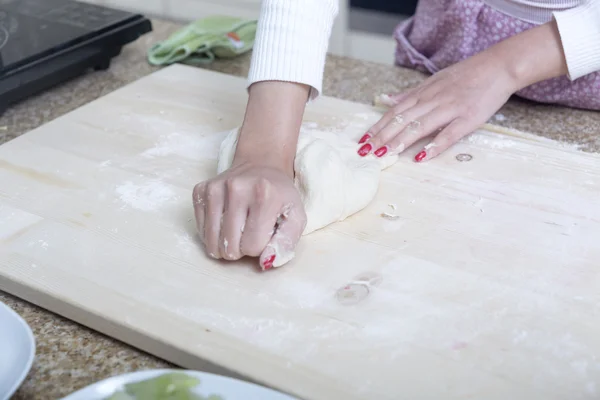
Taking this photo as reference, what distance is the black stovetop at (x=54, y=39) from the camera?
1.18 meters

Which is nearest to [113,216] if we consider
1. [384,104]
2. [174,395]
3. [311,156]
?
[311,156]

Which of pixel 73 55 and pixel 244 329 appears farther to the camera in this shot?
pixel 73 55

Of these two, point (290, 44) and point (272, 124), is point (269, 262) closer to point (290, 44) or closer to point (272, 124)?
point (272, 124)

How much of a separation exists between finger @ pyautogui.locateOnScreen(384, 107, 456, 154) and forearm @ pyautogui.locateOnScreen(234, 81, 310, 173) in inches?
6.7

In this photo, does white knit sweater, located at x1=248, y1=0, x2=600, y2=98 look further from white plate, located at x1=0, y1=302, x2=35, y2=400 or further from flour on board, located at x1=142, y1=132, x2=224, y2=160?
white plate, located at x1=0, y1=302, x2=35, y2=400

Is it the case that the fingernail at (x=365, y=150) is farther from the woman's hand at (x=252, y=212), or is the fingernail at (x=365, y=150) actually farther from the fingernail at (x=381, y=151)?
the woman's hand at (x=252, y=212)

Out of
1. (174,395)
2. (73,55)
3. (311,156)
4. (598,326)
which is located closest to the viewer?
(174,395)

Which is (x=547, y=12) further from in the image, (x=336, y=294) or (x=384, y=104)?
(x=336, y=294)

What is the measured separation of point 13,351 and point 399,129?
25.6 inches

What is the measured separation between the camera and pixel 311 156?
0.89m

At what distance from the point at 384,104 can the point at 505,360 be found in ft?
1.99

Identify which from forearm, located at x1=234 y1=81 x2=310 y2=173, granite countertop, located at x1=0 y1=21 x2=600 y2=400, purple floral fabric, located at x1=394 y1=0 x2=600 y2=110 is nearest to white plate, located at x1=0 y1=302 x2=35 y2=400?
granite countertop, located at x1=0 y1=21 x2=600 y2=400

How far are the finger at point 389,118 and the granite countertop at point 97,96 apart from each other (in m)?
0.19

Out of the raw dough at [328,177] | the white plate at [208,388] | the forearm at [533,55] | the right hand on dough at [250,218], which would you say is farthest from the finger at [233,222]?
the forearm at [533,55]
